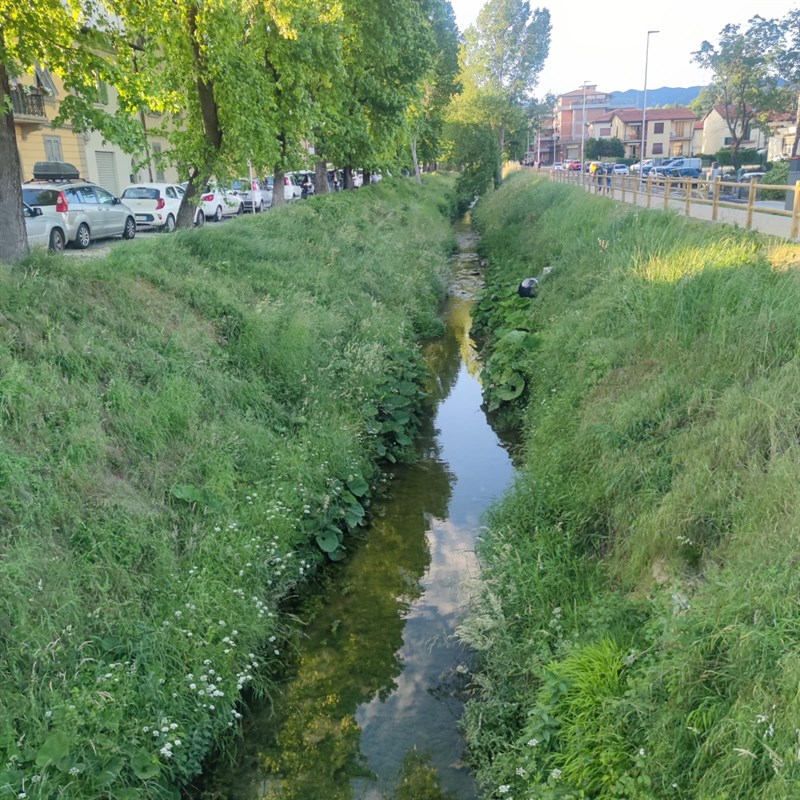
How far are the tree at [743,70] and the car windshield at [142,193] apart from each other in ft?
136

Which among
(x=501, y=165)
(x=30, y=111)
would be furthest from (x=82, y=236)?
(x=501, y=165)

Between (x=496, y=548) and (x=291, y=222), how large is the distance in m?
11.7

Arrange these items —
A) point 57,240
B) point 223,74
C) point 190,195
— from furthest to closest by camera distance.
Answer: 1. point 57,240
2. point 190,195
3. point 223,74

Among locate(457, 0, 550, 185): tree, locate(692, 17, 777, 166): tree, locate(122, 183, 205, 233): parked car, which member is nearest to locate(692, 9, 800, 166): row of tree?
locate(692, 17, 777, 166): tree

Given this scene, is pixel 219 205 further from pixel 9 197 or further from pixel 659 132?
pixel 659 132

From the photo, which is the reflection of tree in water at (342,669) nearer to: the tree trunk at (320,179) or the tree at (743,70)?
the tree trunk at (320,179)

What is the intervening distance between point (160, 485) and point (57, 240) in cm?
1206

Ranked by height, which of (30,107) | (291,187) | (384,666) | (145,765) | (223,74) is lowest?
(384,666)

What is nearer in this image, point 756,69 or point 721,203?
point 721,203

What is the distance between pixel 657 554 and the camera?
16.6 feet

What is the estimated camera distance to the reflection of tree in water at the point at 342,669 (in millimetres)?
4591

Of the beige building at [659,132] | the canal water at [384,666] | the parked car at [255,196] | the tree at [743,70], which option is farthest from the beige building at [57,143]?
the beige building at [659,132]

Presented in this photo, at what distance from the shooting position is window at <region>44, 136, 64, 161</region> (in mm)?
27172

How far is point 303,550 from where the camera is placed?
6.70m
